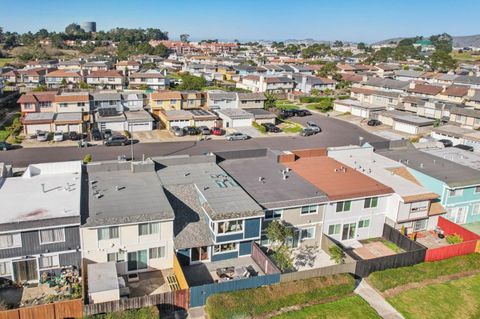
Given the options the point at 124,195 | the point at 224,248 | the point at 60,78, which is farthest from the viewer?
the point at 60,78

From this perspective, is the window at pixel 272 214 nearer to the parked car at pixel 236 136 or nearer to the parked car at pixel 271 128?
the parked car at pixel 236 136

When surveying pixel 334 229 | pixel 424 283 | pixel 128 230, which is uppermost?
pixel 128 230

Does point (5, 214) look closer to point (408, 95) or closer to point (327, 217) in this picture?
point (327, 217)

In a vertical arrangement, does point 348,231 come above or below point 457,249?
below

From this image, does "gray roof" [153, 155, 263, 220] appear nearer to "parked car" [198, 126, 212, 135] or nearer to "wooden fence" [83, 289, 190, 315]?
"wooden fence" [83, 289, 190, 315]

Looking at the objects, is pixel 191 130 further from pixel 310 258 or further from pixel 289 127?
pixel 310 258

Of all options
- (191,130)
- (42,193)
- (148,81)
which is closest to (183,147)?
(191,130)
